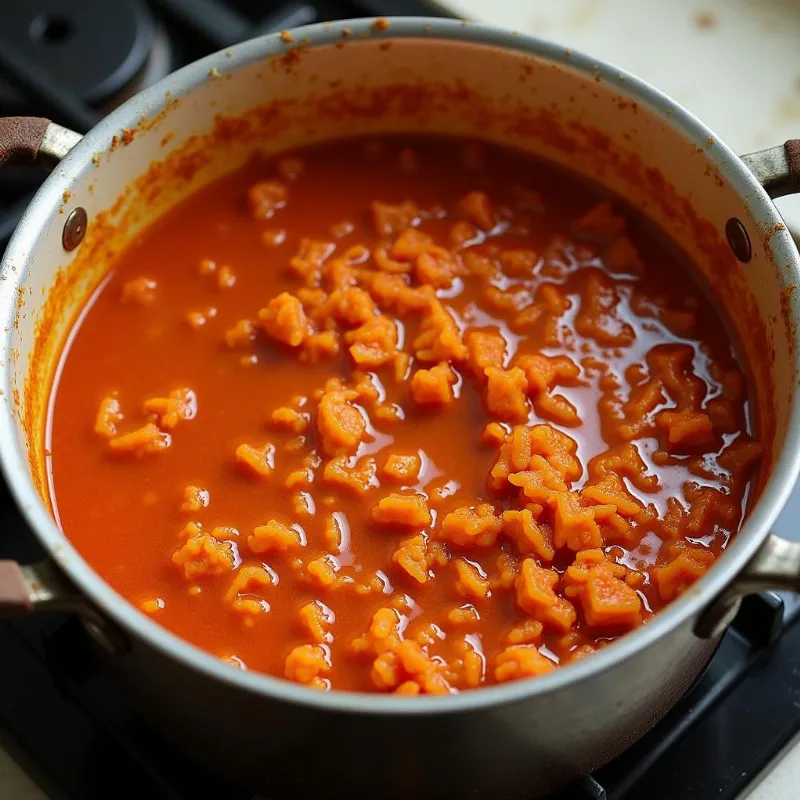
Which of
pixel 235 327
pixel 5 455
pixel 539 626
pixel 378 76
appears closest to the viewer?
pixel 5 455

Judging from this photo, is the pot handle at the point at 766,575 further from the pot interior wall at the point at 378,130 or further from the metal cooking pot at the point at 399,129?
the pot interior wall at the point at 378,130

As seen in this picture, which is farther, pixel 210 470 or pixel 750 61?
pixel 750 61

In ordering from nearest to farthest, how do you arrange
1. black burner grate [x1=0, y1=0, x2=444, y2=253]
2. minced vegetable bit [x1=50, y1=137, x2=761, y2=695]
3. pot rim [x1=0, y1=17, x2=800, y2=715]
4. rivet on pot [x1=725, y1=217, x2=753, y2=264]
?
pot rim [x1=0, y1=17, x2=800, y2=715]
minced vegetable bit [x1=50, y1=137, x2=761, y2=695]
rivet on pot [x1=725, y1=217, x2=753, y2=264]
black burner grate [x1=0, y1=0, x2=444, y2=253]

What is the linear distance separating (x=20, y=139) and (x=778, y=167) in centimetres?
106

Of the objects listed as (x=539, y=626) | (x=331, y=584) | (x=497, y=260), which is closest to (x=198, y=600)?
(x=331, y=584)

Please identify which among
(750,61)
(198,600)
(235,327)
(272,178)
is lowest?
(198,600)

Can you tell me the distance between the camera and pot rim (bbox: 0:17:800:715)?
45.3 inches

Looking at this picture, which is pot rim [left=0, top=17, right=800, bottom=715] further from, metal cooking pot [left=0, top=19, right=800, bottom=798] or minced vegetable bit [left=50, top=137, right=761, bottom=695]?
minced vegetable bit [left=50, top=137, right=761, bottom=695]

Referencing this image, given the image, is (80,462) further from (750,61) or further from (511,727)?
(750,61)

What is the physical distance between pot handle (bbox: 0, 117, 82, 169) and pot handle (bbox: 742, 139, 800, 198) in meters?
0.98

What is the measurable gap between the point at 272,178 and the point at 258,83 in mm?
190

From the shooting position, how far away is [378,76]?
1933 mm

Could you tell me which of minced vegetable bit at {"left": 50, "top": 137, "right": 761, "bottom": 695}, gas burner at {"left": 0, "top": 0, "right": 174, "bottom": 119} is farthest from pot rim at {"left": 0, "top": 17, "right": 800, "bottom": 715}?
gas burner at {"left": 0, "top": 0, "right": 174, "bottom": 119}

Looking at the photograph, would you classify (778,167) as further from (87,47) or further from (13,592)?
(87,47)
